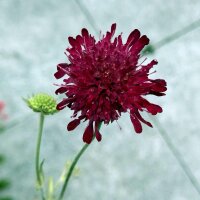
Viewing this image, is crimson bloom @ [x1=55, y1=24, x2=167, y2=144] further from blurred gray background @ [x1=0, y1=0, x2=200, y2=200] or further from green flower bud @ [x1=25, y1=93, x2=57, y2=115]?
blurred gray background @ [x1=0, y1=0, x2=200, y2=200]

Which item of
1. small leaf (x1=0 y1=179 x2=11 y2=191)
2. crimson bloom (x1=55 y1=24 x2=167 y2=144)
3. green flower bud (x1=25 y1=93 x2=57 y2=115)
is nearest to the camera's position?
crimson bloom (x1=55 y1=24 x2=167 y2=144)

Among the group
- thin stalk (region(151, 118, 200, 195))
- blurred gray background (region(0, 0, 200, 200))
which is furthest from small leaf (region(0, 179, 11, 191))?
thin stalk (region(151, 118, 200, 195))

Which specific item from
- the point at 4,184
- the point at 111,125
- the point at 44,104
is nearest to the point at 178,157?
the point at 111,125

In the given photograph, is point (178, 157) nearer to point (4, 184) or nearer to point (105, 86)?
point (4, 184)

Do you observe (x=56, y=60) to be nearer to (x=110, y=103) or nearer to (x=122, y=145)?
(x=122, y=145)

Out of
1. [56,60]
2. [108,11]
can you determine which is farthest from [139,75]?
[108,11]
